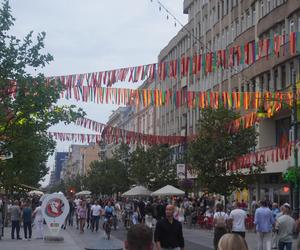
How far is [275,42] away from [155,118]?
254ft

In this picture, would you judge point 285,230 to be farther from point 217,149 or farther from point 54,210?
point 217,149

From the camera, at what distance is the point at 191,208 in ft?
140

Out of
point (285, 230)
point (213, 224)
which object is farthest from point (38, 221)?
point (285, 230)

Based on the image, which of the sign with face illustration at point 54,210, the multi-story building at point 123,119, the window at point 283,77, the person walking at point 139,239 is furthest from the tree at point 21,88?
the multi-story building at point 123,119

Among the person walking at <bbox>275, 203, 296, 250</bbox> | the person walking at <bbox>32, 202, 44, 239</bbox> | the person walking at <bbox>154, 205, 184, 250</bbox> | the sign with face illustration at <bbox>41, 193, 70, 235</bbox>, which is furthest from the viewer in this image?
the person walking at <bbox>32, 202, 44, 239</bbox>

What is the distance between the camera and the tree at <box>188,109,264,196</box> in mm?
40281

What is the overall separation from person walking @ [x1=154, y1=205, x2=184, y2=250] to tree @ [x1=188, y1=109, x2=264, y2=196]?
2849 cm

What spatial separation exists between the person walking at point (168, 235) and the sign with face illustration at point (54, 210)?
51.2ft

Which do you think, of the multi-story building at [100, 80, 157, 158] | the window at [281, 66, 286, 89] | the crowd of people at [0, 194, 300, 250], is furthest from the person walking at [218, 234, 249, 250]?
the multi-story building at [100, 80, 157, 158]

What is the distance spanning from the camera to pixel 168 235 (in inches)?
460

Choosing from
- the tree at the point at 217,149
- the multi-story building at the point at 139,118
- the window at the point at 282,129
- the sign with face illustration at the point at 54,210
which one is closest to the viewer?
the sign with face illustration at the point at 54,210

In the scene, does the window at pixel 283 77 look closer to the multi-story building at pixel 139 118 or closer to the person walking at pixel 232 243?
the person walking at pixel 232 243

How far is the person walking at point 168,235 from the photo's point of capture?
11633mm

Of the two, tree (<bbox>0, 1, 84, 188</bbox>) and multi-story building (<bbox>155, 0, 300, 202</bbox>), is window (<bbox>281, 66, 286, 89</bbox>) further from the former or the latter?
tree (<bbox>0, 1, 84, 188</bbox>)
